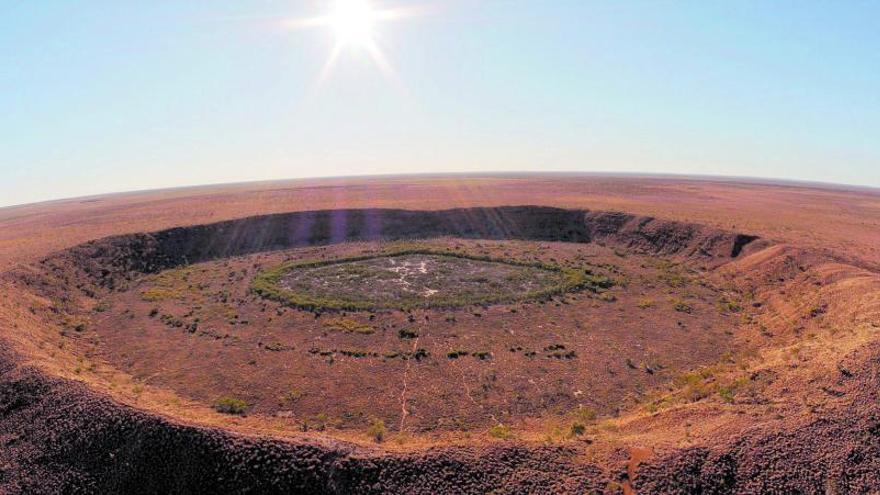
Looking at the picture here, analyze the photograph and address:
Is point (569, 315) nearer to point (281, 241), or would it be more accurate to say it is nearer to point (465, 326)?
point (465, 326)

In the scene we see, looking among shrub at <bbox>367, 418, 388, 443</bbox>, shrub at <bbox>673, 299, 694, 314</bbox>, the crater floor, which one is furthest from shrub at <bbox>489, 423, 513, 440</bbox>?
shrub at <bbox>673, 299, 694, 314</bbox>

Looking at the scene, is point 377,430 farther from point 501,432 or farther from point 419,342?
point 419,342

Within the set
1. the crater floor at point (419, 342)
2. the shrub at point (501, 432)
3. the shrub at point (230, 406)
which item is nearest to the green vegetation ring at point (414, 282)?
the crater floor at point (419, 342)

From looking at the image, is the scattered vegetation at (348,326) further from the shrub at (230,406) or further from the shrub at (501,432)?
the shrub at (501,432)

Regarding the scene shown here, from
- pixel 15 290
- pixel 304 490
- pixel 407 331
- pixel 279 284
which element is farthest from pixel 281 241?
pixel 304 490

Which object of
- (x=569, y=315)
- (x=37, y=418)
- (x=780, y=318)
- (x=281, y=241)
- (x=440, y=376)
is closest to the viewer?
(x=37, y=418)

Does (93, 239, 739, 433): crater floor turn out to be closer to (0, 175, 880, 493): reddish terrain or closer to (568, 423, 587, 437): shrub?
(0, 175, 880, 493): reddish terrain
